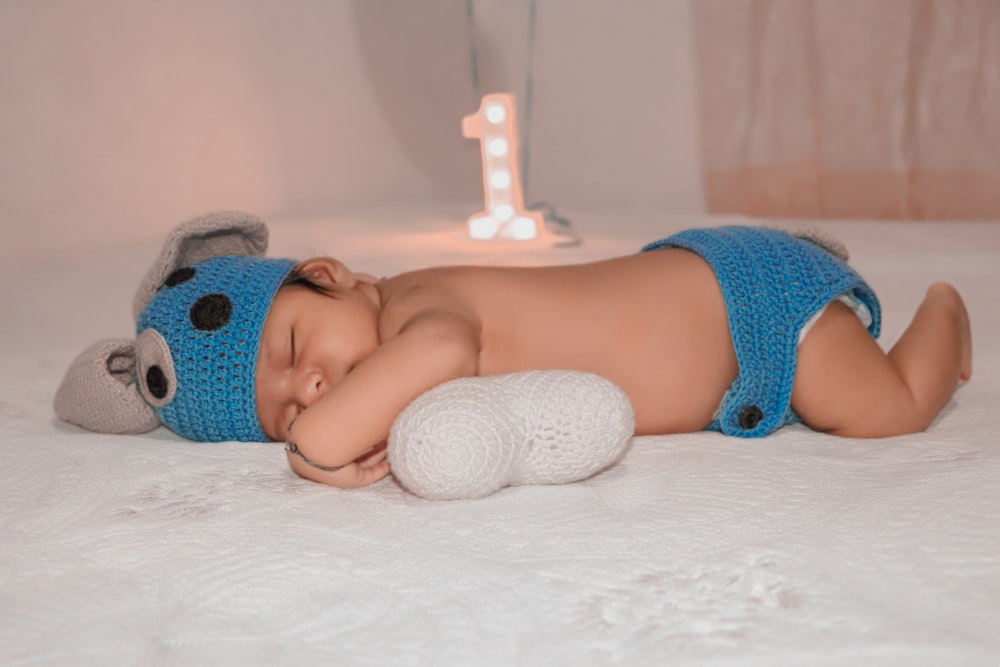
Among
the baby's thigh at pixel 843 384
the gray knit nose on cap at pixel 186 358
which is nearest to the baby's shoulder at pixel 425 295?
the gray knit nose on cap at pixel 186 358

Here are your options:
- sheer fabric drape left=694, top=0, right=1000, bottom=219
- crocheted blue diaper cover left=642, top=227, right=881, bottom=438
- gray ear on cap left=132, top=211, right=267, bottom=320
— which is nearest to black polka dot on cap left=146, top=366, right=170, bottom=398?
gray ear on cap left=132, top=211, right=267, bottom=320

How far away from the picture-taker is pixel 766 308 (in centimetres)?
109

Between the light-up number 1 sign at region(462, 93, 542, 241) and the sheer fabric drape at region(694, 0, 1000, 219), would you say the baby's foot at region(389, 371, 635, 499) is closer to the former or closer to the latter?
the light-up number 1 sign at region(462, 93, 542, 241)

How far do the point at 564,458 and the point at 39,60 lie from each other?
7.42 ft

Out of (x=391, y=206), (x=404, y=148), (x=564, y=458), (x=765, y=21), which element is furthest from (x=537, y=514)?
(x=404, y=148)

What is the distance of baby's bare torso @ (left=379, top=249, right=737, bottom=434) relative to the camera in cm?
109

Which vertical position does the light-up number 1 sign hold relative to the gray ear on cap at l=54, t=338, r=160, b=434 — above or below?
above

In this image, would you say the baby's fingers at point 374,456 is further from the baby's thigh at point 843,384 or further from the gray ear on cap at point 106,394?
the baby's thigh at point 843,384

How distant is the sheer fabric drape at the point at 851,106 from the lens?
240 centimetres

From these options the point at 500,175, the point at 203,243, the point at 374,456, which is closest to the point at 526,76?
the point at 500,175

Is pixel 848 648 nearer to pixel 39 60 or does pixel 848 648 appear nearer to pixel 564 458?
pixel 564 458

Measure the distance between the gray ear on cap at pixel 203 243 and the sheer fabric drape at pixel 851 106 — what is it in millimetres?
1820

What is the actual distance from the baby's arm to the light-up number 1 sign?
1.57 m

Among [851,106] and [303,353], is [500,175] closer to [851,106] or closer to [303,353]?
[851,106]
